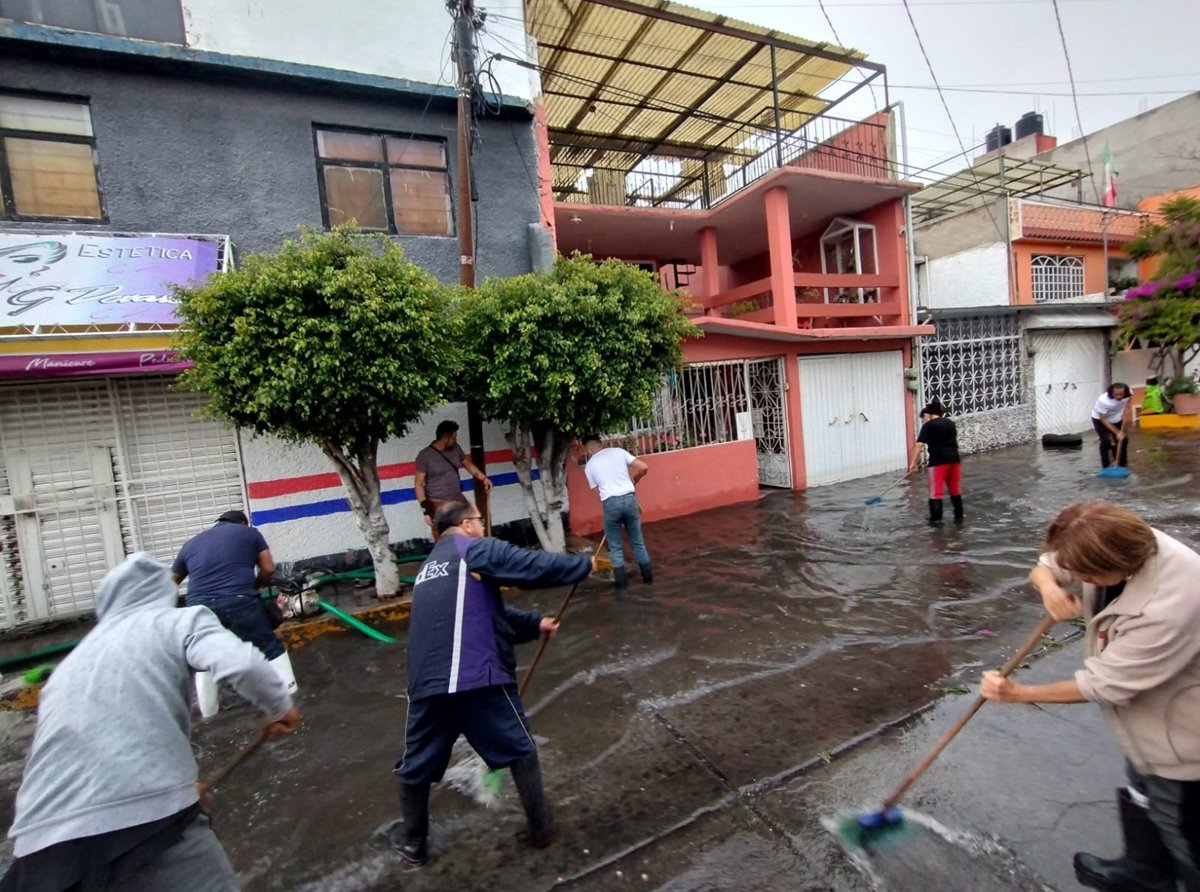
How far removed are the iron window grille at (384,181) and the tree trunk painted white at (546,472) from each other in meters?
2.94

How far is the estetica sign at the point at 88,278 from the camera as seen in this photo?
16.9ft

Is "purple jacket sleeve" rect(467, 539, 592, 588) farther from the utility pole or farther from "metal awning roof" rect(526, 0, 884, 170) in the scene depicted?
"metal awning roof" rect(526, 0, 884, 170)

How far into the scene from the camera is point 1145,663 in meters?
1.60

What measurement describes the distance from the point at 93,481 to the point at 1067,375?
1761cm

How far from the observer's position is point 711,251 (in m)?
11.1

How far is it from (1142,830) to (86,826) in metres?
3.09

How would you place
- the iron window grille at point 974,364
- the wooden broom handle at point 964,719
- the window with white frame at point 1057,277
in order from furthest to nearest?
the window with white frame at point 1057,277, the iron window grille at point 974,364, the wooden broom handle at point 964,719

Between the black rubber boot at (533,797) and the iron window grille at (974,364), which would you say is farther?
the iron window grille at (974,364)

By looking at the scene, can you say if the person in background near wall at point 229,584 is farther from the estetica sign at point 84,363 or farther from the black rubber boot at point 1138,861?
the black rubber boot at point 1138,861

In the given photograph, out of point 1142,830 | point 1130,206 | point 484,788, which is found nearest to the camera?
point 1142,830

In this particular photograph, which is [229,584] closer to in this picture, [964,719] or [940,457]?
[964,719]

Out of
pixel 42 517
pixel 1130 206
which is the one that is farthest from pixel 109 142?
pixel 1130 206

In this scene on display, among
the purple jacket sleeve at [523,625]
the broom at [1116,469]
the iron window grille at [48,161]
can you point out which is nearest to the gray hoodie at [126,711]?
the purple jacket sleeve at [523,625]

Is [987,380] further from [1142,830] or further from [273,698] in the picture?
[273,698]
